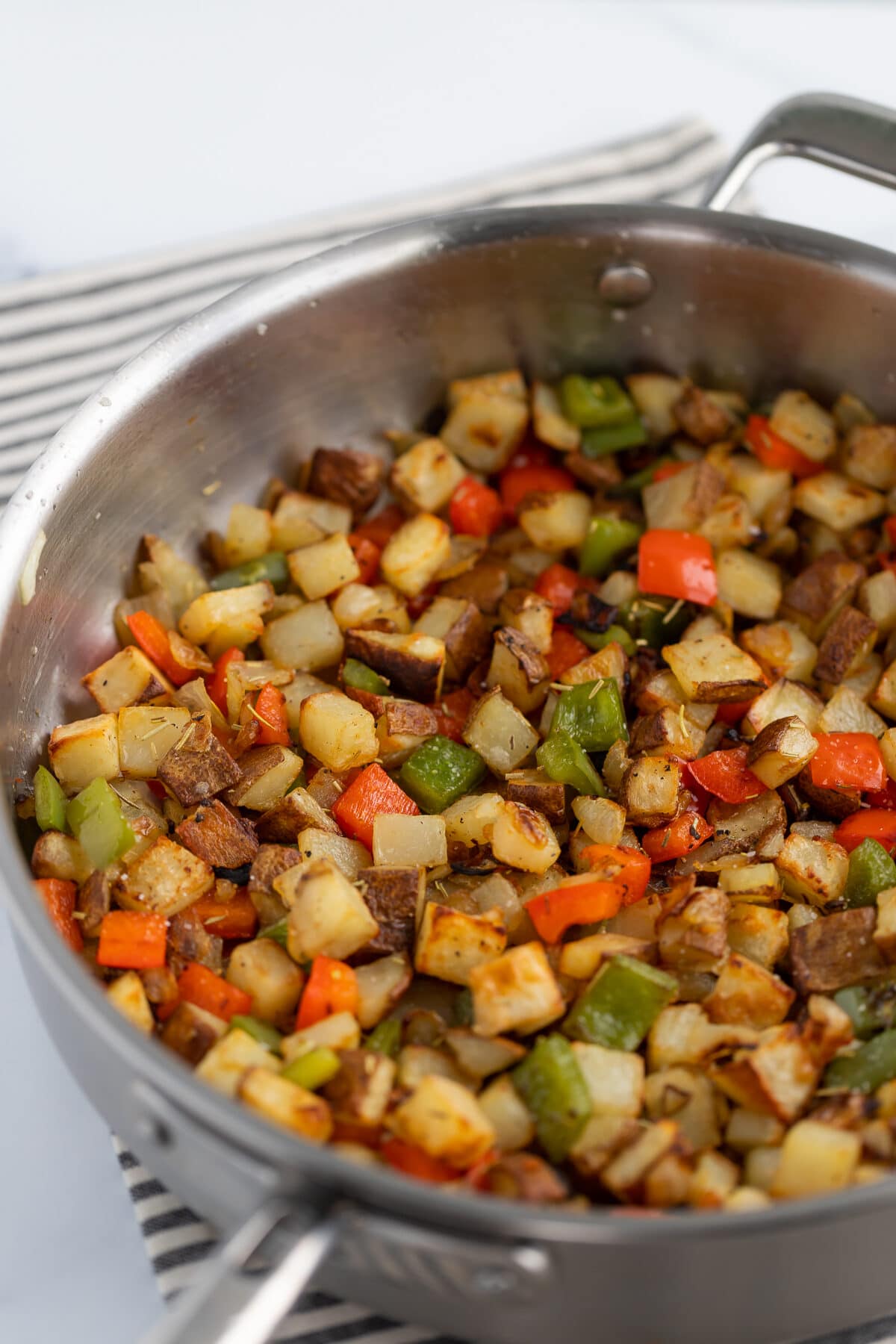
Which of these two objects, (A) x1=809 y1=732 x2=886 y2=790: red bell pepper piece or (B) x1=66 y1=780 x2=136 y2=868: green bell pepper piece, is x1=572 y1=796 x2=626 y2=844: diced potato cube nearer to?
(A) x1=809 y1=732 x2=886 y2=790: red bell pepper piece

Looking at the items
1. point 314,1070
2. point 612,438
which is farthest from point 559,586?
point 314,1070

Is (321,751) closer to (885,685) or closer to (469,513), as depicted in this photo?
(469,513)

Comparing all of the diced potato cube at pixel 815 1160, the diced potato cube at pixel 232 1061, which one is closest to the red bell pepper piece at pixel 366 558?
the diced potato cube at pixel 232 1061

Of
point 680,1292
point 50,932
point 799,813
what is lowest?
point 799,813

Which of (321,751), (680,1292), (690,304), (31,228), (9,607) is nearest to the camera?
(680,1292)

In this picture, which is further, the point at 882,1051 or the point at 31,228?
the point at 31,228

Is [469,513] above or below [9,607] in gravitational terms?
below

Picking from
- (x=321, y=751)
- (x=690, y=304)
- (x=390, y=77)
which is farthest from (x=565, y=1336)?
(x=390, y=77)

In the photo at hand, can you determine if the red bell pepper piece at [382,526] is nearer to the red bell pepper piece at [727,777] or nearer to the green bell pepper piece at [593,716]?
the green bell pepper piece at [593,716]
